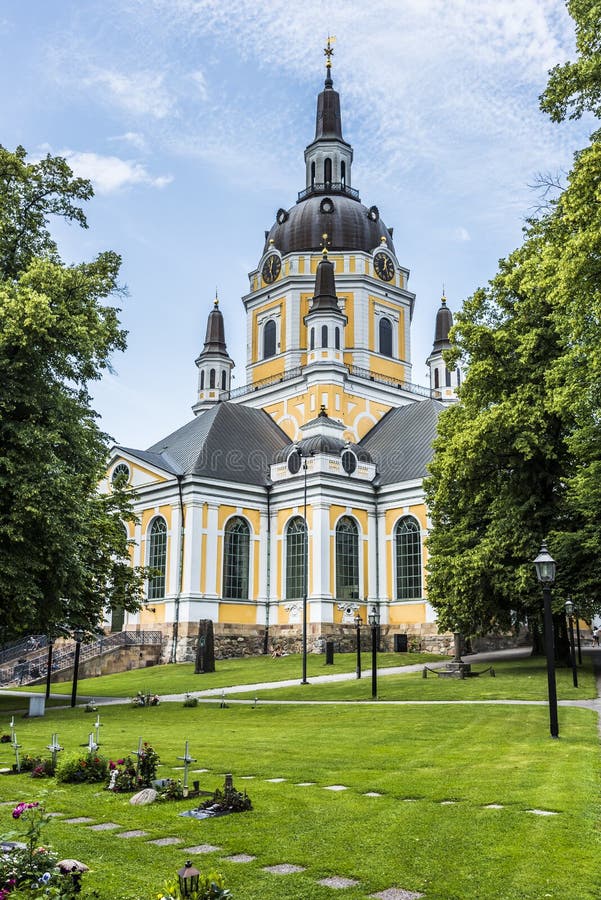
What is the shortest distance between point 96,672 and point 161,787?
32.1 m

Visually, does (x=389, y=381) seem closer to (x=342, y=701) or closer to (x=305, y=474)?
(x=305, y=474)

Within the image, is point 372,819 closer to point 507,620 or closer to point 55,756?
point 55,756

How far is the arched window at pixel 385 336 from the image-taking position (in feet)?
180

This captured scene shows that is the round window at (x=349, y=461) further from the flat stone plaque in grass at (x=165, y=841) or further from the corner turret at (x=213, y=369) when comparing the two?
the flat stone plaque in grass at (x=165, y=841)

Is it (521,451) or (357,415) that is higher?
(357,415)

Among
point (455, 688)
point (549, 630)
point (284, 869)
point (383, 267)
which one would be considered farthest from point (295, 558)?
point (284, 869)

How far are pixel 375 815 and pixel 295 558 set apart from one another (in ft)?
121

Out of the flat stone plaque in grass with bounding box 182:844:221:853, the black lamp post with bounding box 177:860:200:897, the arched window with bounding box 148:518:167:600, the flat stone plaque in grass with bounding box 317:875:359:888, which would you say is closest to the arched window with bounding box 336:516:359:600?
the arched window with bounding box 148:518:167:600

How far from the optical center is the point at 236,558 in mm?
44938

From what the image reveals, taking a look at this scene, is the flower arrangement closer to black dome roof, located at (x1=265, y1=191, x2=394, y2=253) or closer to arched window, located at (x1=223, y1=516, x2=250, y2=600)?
arched window, located at (x1=223, y1=516, x2=250, y2=600)

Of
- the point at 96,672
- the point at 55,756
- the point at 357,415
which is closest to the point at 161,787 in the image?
the point at 55,756

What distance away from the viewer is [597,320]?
18.3 m

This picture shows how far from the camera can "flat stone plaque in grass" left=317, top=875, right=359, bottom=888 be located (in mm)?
6258

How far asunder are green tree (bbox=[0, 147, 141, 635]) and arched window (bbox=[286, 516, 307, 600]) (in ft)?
62.1
